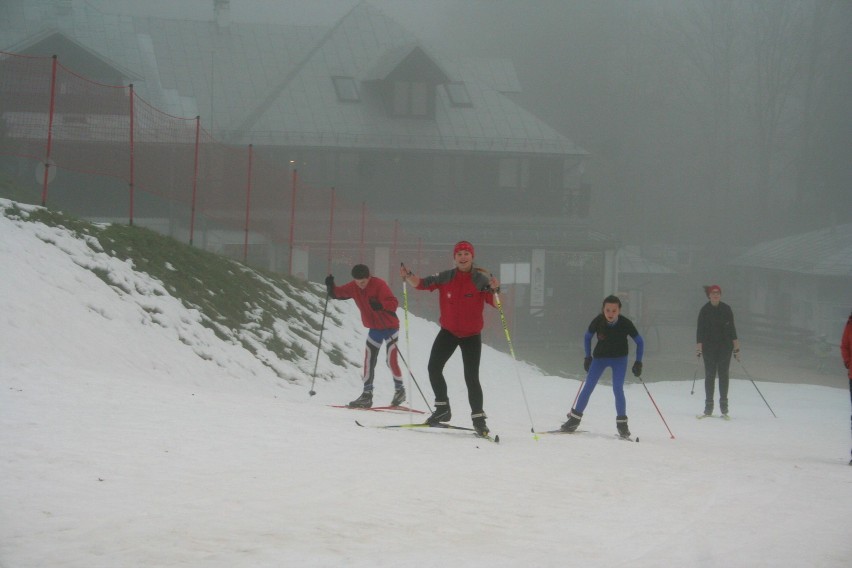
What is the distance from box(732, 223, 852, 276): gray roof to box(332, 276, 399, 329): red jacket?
34.1 metres

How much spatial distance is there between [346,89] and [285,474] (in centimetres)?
4225

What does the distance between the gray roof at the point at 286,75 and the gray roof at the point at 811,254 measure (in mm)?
10957

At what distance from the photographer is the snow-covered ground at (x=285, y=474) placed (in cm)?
595

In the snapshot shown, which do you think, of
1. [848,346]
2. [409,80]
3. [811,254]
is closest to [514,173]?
[409,80]

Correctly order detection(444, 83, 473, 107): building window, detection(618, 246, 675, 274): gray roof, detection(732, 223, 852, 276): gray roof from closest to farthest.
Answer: detection(732, 223, 852, 276): gray roof, detection(444, 83, 473, 107): building window, detection(618, 246, 675, 274): gray roof

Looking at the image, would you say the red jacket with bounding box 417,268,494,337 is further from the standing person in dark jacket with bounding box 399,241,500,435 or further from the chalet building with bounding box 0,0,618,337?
the chalet building with bounding box 0,0,618,337

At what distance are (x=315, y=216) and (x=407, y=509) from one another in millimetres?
22913

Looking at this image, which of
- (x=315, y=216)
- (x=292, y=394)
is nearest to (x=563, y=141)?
(x=315, y=216)

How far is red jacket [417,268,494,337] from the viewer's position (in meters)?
10.5

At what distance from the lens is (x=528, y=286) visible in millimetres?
44594

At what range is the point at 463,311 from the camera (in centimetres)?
1058

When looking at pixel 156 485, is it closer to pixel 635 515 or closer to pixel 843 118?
pixel 635 515

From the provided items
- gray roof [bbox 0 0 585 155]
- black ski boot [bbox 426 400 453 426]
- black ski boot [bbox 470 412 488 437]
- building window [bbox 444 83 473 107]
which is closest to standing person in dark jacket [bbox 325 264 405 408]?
black ski boot [bbox 426 400 453 426]

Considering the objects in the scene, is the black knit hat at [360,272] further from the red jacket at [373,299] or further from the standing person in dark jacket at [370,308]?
the red jacket at [373,299]
